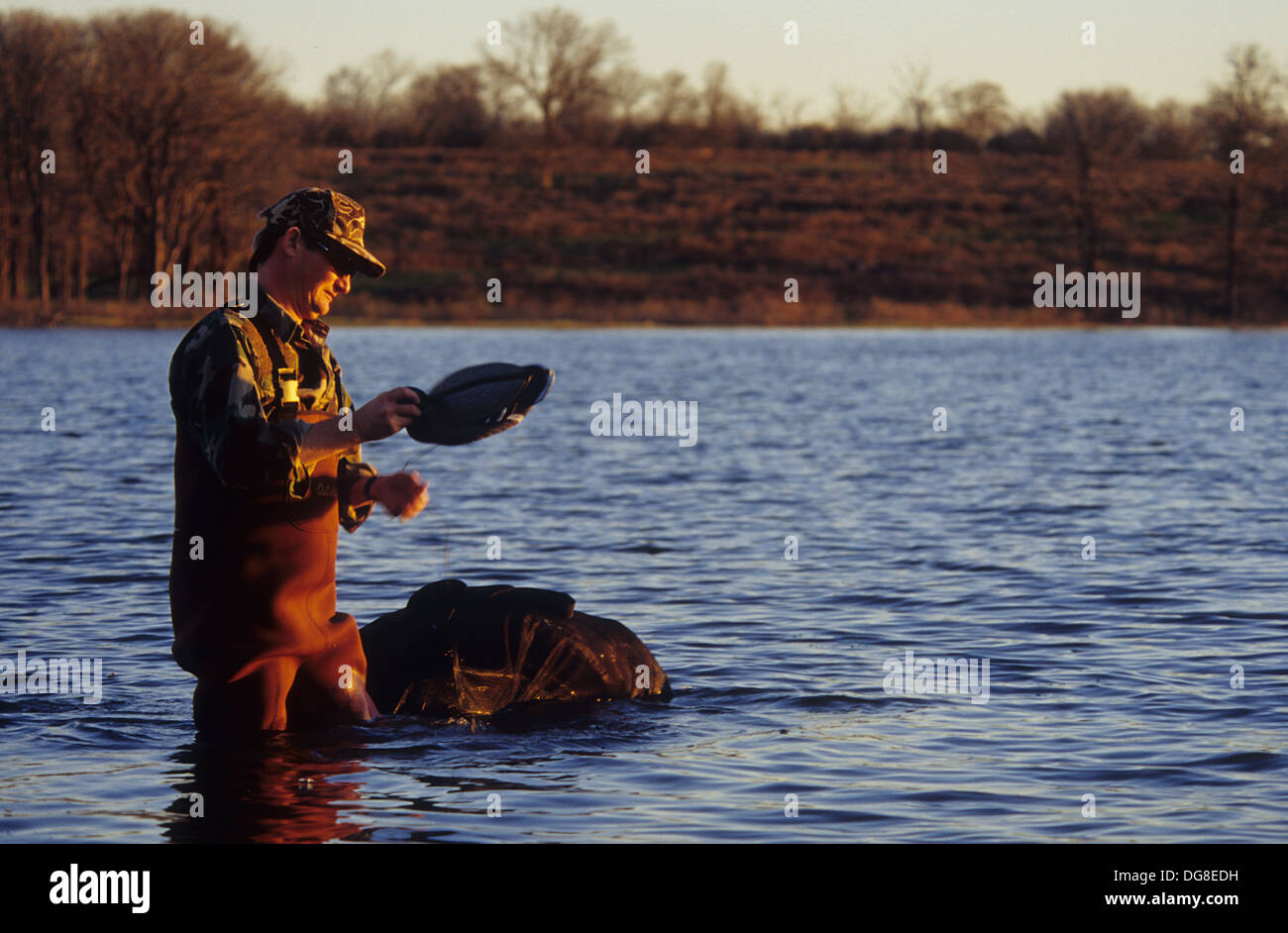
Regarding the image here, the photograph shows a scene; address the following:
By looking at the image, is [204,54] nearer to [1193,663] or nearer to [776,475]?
[776,475]

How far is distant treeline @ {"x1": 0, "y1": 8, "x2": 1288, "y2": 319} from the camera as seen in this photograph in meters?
64.2

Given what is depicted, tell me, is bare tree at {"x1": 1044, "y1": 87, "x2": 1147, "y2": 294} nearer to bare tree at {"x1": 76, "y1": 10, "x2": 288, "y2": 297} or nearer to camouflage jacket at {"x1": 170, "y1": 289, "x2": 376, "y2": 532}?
bare tree at {"x1": 76, "y1": 10, "x2": 288, "y2": 297}

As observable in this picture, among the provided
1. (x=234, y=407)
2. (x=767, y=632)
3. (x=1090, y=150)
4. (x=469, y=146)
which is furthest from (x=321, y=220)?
(x=469, y=146)

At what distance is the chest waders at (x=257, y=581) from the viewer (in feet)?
22.5

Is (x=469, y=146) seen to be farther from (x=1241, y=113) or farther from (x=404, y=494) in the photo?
(x=404, y=494)
